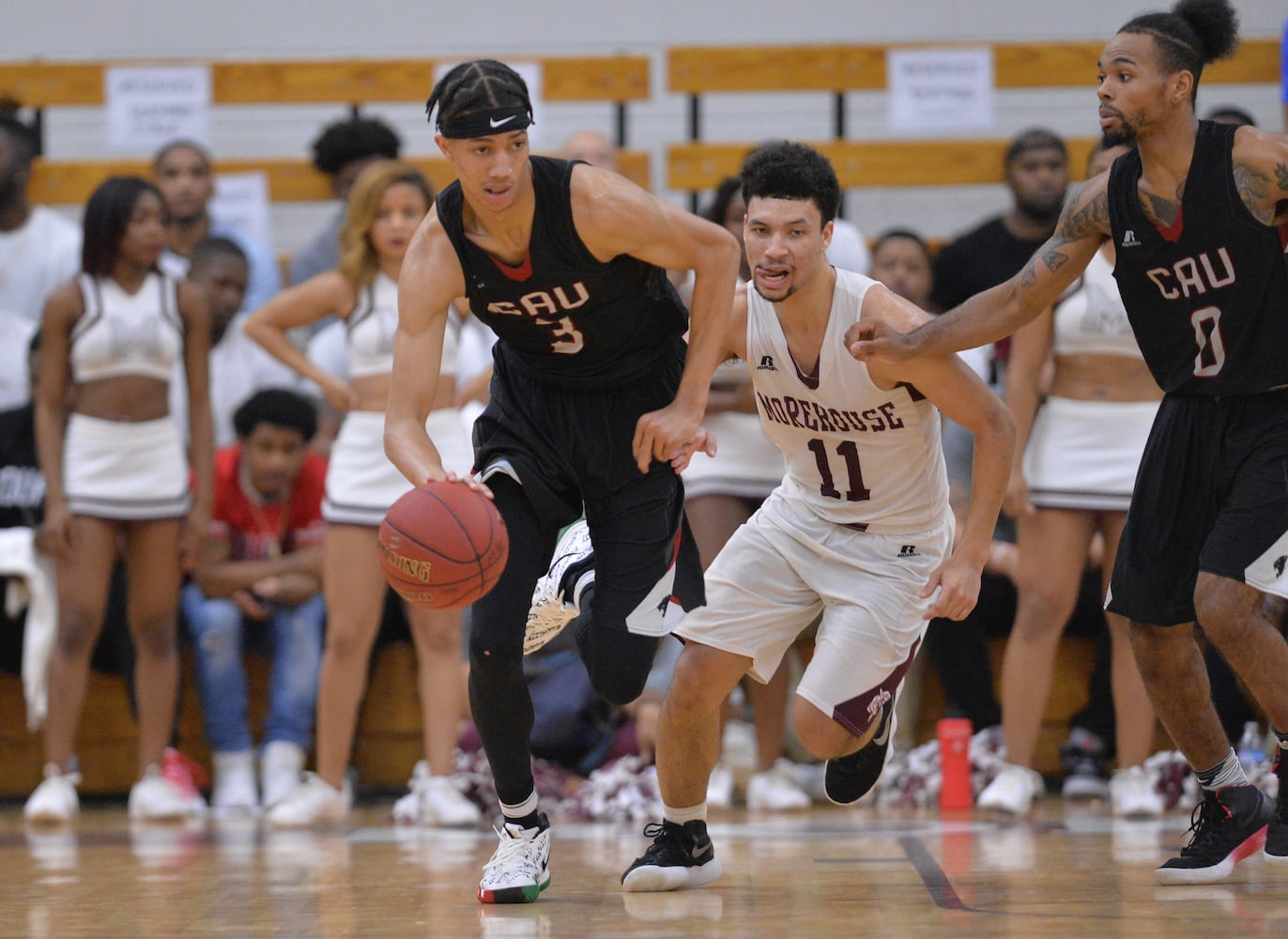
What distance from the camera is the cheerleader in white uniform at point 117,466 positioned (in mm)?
6449

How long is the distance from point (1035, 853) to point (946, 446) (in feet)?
7.11

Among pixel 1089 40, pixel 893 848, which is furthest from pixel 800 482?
pixel 1089 40

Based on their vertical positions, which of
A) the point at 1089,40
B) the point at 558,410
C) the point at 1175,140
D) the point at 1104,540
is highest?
the point at 1089,40

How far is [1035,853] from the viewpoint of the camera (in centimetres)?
489

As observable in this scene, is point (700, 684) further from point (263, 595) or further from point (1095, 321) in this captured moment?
point (263, 595)

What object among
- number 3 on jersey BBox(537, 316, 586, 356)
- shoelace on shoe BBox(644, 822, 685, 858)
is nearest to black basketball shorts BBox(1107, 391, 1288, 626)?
shoelace on shoe BBox(644, 822, 685, 858)

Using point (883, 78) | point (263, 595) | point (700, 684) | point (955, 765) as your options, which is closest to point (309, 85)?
point (883, 78)

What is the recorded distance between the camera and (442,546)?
11.9ft

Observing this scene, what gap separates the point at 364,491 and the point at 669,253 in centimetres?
244

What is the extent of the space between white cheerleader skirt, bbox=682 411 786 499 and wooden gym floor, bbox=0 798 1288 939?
1209mm

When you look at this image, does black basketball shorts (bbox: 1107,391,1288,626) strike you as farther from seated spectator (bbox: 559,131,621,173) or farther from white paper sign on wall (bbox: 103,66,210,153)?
white paper sign on wall (bbox: 103,66,210,153)

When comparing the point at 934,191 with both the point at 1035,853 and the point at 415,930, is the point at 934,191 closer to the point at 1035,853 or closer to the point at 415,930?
the point at 1035,853

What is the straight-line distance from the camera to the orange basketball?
362 cm

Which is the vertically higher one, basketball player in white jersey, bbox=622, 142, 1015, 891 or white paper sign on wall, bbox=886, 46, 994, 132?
white paper sign on wall, bbox=886, 46, 994, 132
